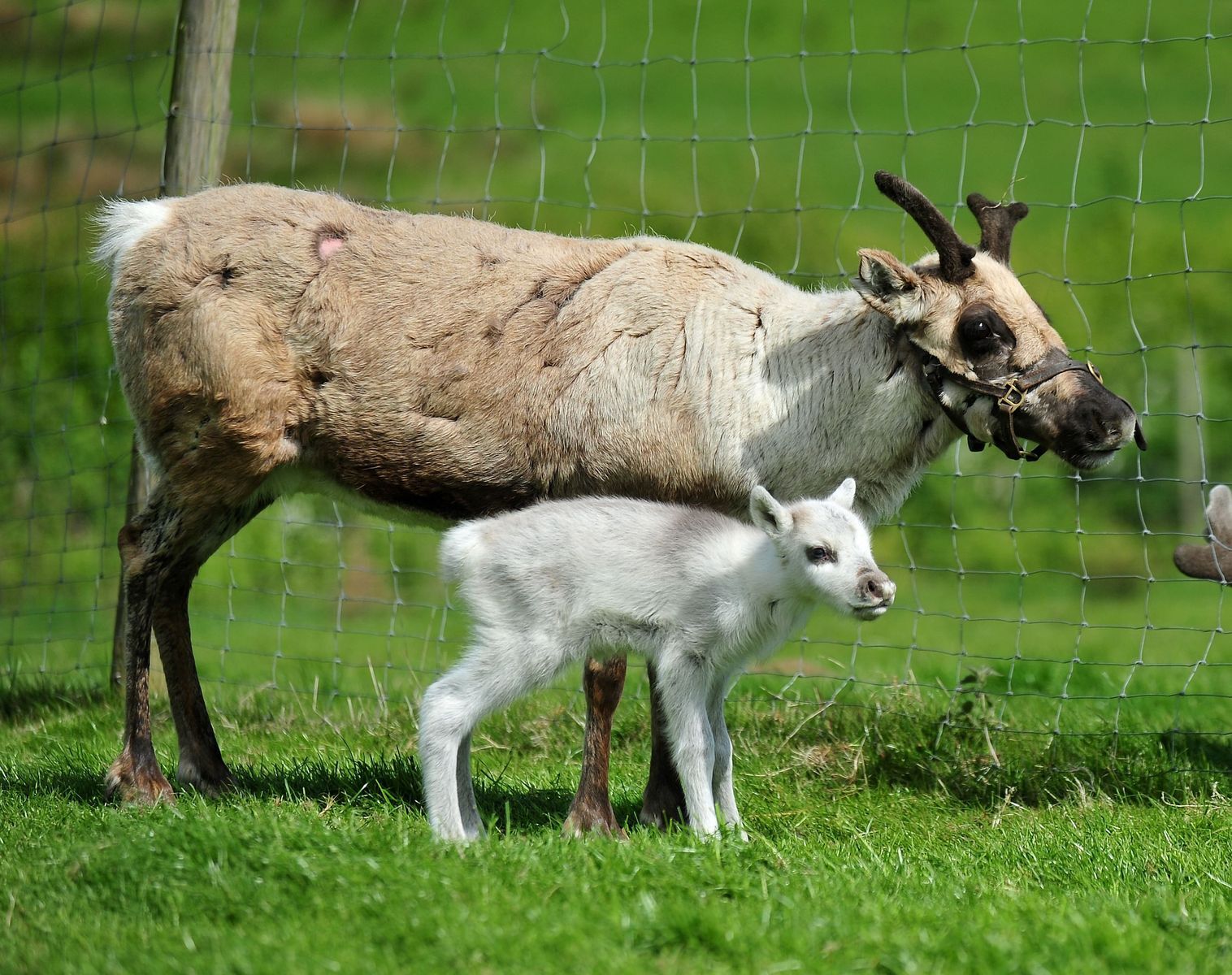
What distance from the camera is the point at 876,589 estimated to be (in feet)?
14.4

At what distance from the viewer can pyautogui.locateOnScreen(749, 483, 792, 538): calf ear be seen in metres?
4.47

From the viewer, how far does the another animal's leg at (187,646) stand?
555 centimetres

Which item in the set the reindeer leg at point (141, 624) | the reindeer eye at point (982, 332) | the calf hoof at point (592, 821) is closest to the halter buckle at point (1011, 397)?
the reindeer eye at point (982, 332)

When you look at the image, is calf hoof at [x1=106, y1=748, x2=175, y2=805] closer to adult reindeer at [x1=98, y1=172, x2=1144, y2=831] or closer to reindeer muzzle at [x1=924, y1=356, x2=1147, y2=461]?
adult reindeer at [x1=98, y1=172, x2=1144, y2=831]

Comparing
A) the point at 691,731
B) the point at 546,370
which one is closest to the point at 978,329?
the point at 546,370

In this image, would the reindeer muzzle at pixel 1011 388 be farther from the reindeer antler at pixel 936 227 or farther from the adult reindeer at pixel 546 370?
the reindeer antler at pixel 936 227

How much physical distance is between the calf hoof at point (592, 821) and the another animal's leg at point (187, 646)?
151cm

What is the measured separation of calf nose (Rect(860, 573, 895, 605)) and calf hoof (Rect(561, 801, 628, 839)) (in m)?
1.13

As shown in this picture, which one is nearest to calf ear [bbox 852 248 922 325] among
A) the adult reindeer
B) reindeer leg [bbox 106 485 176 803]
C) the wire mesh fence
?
the adult reindeer

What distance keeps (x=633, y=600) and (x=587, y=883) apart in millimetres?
1056

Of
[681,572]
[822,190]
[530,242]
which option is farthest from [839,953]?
[822,190]

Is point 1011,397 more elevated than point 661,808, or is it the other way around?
point 1011,397

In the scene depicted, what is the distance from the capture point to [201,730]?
18.3 ft

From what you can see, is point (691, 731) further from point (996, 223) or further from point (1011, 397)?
point (996, 223)
